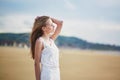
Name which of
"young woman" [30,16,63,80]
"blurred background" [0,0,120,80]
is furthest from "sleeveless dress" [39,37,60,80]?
"blurred background" [0,0,120,80]

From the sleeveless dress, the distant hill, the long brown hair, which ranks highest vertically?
the long brown hair

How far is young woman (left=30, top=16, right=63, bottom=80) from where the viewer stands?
252 centimetres

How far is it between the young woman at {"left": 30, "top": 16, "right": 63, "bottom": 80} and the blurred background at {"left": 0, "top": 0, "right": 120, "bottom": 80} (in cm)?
7

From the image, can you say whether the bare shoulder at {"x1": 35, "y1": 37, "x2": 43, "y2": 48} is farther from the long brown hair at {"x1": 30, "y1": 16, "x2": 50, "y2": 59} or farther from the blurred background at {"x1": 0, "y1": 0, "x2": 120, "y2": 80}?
the blurred background at {"x1": 0, "y1": 0, "x2": 120, "y2": 80}

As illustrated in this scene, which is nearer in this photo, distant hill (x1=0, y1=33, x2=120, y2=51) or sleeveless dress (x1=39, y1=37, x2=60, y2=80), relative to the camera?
sleeveless dress (x1=39, y1=37, x2=60, y2=80)

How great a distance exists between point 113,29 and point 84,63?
36 centimetres

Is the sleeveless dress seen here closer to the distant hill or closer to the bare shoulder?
the bare shoulder

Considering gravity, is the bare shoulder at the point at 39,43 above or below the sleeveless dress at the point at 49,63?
above

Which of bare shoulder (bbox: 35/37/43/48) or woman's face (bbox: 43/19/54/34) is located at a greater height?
woman's face (bbox: 43/19/54/34)

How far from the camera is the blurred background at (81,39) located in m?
2.63

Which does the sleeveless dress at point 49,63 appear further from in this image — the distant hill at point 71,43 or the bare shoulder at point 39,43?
the distant hill at point 71,43

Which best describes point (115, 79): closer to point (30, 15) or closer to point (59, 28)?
point (59, 28)

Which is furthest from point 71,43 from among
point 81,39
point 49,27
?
point 49,27

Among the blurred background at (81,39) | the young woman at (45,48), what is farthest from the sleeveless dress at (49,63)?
the blurred background at (81,39)
